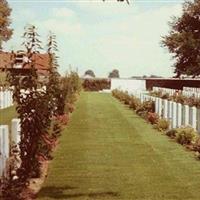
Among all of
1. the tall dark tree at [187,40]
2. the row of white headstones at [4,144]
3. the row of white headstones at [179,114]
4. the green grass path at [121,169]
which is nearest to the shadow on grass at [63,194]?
the green grass path at [121,169]

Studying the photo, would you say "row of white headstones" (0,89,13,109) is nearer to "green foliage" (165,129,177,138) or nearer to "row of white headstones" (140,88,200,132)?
"row of white headstones" (140,88,200,132)

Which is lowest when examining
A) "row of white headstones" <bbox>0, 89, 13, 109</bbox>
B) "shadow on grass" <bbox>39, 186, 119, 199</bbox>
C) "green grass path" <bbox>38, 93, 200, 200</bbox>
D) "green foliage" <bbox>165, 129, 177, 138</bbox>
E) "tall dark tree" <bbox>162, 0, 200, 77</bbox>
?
"shadow on grass" <bbox>39, 186, 119, 199</bbox>

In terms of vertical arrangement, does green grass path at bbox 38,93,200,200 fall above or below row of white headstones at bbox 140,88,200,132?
below

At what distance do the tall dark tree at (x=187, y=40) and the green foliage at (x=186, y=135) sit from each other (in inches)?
1632

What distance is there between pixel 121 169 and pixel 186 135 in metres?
4.73

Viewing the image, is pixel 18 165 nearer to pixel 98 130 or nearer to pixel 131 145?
pixel 131 145

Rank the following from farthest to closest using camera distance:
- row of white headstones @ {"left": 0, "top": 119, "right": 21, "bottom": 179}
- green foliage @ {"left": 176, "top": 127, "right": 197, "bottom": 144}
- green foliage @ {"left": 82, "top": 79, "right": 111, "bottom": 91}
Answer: green foliage @ {"left": 82, "top": 79, "right": 111, "bottom": 91}
green foliage @ {"left": 176, "top": 127, "right": 197, "bottom": 144}
row of white headstones @ {"left": 0, "top": 119, "right": 21, "bottom": 179}

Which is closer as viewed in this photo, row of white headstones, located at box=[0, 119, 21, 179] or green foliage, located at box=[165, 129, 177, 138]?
row of white headstones, located at box=[0, 119, 21, 179]

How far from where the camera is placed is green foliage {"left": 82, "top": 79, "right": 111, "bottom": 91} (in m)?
81.8

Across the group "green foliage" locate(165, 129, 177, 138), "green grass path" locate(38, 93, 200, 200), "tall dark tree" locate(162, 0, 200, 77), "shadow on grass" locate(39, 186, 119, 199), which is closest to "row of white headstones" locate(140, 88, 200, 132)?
"green foliage" locate(165, 129, 177, 138)

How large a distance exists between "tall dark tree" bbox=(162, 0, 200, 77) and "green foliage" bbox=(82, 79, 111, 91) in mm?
23127

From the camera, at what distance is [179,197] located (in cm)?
869

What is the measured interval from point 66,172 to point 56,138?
5504 millimetres

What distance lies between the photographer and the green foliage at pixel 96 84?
8175cm
